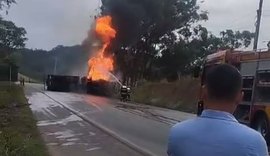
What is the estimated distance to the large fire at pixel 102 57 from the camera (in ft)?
167

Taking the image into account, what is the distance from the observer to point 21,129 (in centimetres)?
1547

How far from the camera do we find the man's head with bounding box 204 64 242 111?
317 cm

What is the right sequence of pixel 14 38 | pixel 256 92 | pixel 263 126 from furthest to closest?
pixel 14 38
pixel 256 92
pixel 263 126

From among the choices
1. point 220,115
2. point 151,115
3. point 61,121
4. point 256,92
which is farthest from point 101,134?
point 220,115

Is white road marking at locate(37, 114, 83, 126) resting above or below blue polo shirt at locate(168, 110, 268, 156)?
below

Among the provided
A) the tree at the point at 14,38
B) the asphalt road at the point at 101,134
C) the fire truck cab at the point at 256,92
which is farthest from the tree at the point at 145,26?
the tree at the point at 14,38

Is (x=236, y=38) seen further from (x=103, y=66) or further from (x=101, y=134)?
(x=101, y=134)

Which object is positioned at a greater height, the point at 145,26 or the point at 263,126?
the point at 145,26

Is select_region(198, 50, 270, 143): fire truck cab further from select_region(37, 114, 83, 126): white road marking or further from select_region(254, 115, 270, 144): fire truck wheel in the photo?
select_region(37, 114, 83, 126): white road marking

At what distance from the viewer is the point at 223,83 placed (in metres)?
3.16

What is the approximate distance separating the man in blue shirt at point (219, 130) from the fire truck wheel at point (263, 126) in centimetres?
1104

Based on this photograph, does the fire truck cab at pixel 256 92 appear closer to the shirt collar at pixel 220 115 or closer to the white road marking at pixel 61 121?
the white road marking at pixel 61 121

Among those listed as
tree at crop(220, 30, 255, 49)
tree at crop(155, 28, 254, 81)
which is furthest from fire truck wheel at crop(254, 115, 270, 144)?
tree at crop(220, 30, 255, 49)

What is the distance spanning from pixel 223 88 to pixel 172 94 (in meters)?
43.6
